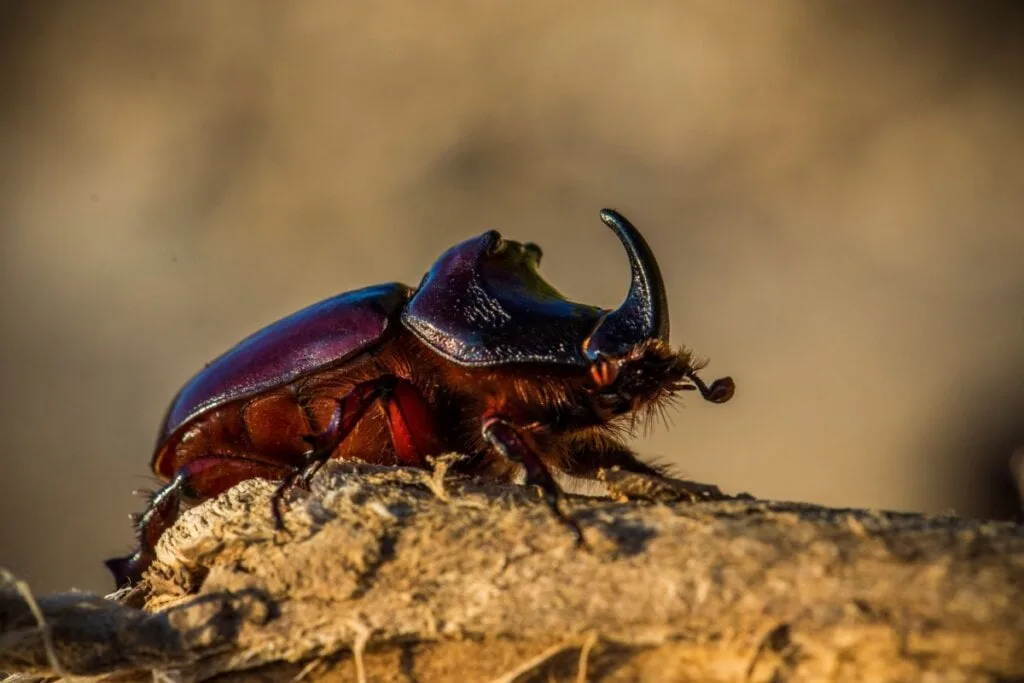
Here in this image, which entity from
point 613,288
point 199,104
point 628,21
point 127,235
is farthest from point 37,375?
point 628,21

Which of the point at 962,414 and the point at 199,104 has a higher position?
the point at 199,104

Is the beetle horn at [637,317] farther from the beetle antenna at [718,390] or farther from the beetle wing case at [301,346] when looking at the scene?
the beetle wing case at [301,346]

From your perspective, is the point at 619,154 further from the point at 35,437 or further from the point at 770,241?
the point at 35,437

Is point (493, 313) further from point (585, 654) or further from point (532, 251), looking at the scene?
point (585, 654)

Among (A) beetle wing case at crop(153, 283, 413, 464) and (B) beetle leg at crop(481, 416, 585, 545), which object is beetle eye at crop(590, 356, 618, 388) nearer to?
(B) beetle leg at crop(481, 416, 585, 545)

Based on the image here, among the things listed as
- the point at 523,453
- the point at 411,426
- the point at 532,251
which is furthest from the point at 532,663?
the point at 532,251

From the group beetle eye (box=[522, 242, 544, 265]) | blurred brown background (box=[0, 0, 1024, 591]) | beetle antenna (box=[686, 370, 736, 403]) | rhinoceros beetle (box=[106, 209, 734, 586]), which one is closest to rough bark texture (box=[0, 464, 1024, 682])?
rhinoceros beetle (box=[106, 209, 734, 586])
